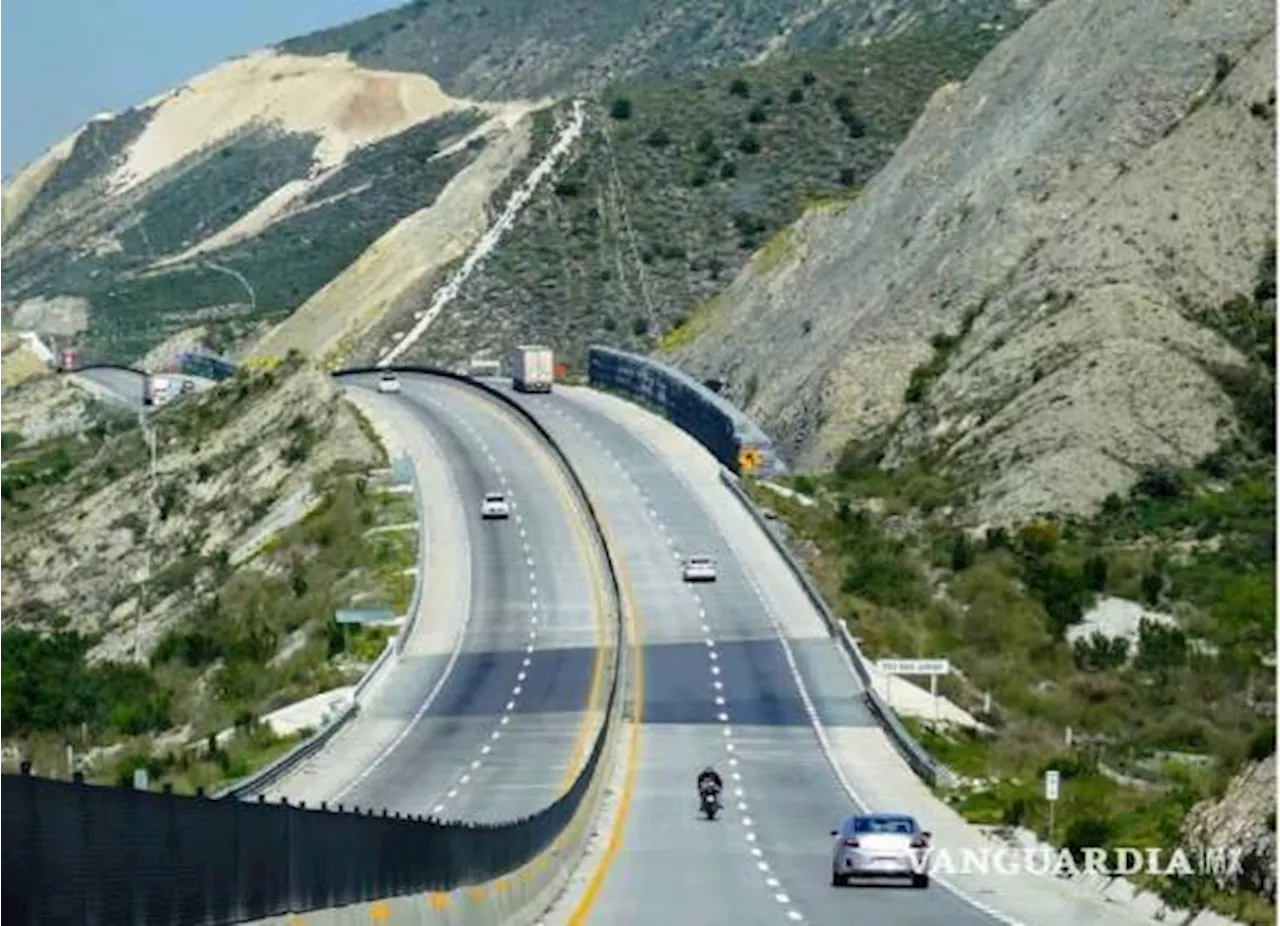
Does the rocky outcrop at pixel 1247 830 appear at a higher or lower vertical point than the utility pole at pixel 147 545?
lower

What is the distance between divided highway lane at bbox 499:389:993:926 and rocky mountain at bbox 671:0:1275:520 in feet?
27.0

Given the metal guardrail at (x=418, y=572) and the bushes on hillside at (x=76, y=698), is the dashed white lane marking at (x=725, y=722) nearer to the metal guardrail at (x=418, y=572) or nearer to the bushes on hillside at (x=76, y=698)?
the metal guardrail at (x=418, y=572)

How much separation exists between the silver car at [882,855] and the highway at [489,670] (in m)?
10.8

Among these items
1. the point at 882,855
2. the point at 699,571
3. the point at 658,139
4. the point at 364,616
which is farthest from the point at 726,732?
the point at 658,139

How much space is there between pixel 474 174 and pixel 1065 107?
7169 cm

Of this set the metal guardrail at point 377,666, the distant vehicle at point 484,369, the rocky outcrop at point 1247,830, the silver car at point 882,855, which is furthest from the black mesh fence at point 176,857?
the distant vehicle at point 484,369

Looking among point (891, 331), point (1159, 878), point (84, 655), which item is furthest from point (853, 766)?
point (891, 331)

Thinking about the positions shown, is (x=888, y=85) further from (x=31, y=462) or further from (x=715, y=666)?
(x=715, y=666)

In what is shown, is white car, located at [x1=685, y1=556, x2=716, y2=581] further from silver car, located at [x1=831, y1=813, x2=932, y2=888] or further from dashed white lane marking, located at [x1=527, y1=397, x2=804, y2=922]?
silver car, located at [x1=831, y1=813, x2=932, y2=888]

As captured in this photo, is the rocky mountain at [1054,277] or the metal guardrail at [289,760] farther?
the rocky mountain at [1054,277]

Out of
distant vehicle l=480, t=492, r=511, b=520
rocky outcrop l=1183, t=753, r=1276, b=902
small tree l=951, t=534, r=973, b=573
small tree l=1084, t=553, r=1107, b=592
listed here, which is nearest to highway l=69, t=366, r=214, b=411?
distant vehicle l=480, t=492, r=511, b=520

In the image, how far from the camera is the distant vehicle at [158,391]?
153200mm

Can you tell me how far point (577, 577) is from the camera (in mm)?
89625

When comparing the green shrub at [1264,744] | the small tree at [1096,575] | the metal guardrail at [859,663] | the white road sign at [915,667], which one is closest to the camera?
the green shrub at [1264,744]
